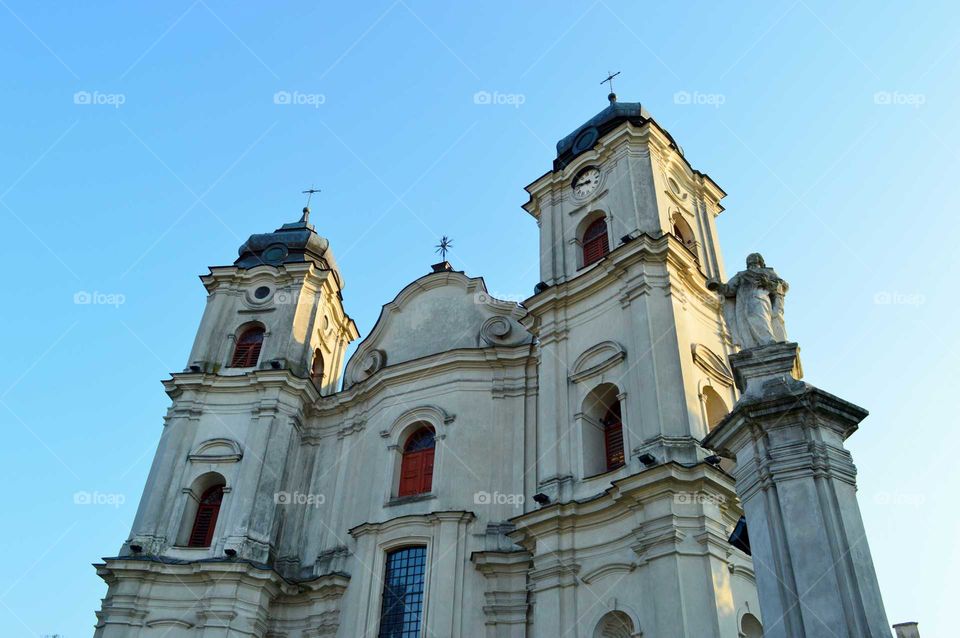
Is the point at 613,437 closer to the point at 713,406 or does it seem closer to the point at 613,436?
the point at 613,436

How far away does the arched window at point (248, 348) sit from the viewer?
2453 centimetres

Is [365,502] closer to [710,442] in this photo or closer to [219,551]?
[219,551]

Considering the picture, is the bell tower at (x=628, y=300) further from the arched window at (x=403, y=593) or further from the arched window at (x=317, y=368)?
the arched window at (x=317, y=368)

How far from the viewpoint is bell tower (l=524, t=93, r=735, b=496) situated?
15938 mm

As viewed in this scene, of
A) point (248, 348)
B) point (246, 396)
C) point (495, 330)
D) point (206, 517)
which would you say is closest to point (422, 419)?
point (495, 330)

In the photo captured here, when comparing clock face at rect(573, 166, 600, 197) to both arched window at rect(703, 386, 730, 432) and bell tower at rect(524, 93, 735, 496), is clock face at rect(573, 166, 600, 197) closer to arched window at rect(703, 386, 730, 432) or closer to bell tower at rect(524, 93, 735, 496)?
bell tower at rect(524, 93, 735, 496)

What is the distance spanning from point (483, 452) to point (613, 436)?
3.58 m

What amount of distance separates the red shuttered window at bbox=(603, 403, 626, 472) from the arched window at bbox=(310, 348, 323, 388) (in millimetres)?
11490

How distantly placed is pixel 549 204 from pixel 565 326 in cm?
459

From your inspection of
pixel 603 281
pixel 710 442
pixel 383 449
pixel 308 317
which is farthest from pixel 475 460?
pixel 710 442

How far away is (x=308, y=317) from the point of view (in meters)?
25.2

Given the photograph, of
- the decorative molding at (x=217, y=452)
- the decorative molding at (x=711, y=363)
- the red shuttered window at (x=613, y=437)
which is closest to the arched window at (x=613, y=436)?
the red shuttered window at (x=613, y=437)

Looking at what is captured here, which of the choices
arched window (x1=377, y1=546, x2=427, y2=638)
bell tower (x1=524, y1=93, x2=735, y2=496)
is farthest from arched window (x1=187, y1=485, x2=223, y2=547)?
bell tower (x1=524, y1=93, x2=735, y2=496)

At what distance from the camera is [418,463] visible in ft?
65.6
